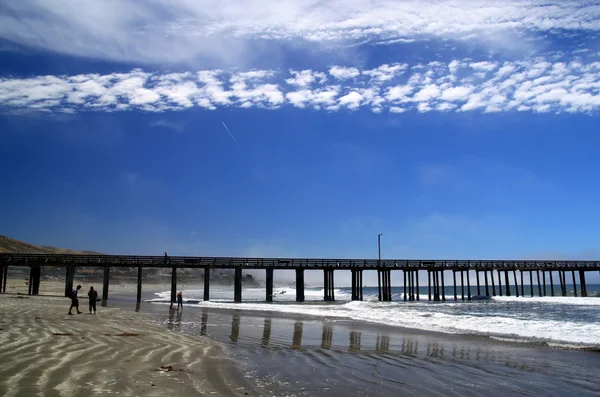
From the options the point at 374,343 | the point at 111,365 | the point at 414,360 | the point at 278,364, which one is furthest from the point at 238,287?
the point at 111,365

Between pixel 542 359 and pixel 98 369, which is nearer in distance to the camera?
pixel 98 369

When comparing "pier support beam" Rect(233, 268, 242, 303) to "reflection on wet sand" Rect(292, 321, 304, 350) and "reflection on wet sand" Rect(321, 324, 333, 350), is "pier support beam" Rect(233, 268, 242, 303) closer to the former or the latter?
"reflection on wet sand" Rect(292, 321, 304, 350)

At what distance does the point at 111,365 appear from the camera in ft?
27.6

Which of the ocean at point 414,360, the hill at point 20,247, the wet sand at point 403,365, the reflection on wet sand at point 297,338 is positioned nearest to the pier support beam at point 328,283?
the ocean at point 414,360

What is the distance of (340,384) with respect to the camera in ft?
25.9

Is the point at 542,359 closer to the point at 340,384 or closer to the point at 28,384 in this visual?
the point at 340,384

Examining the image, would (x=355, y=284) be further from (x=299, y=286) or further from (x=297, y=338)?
(x=297, y=338)

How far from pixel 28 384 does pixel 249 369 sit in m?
3.92

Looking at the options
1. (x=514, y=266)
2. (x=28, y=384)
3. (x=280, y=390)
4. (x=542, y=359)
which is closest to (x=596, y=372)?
(x=542, y=359)

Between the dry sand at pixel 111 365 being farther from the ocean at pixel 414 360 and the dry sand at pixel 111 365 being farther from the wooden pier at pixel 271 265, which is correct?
the wooden pier at pixel 271 265

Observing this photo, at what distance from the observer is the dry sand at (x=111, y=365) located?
21.5 feet

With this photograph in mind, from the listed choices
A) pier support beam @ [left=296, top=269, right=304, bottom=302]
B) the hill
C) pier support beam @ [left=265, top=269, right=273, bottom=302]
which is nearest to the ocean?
pier support beam @ [left=265, top=269, right=273, bottom=302]

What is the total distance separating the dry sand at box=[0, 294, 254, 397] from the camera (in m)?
6.55

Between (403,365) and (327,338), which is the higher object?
(403,365)
